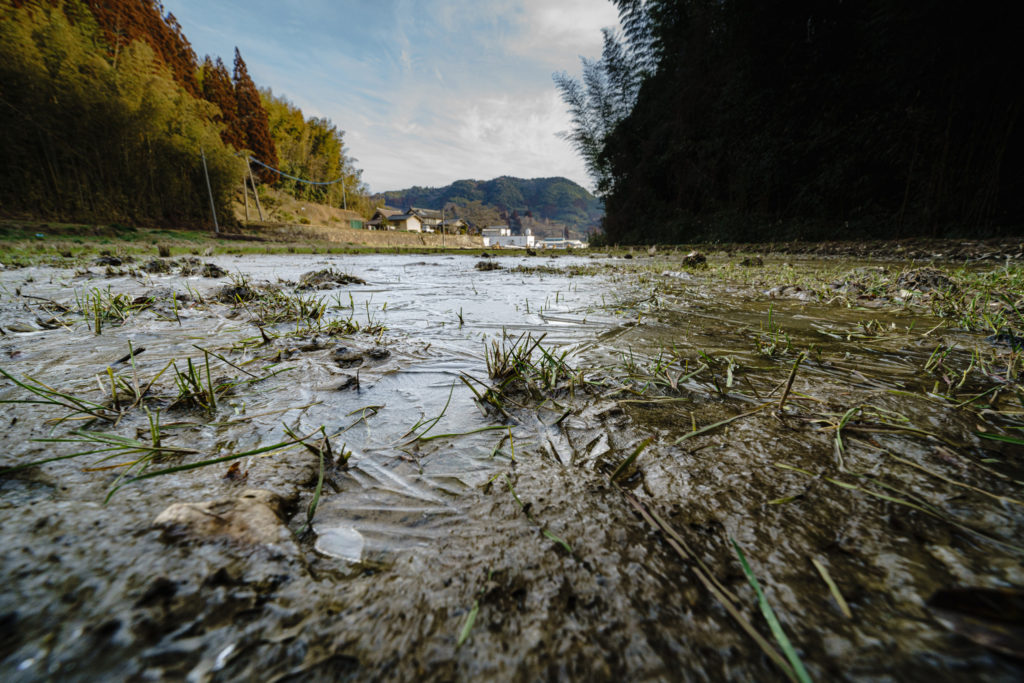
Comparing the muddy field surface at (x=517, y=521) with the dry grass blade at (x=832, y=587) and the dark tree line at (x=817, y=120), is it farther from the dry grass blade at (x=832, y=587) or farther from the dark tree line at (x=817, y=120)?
the dark tree line at (x=817, y=120)

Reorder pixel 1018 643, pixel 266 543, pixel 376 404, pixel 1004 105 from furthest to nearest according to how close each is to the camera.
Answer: pixel 1004 105, pixel 376 404, pixel 266 543, pixel 1018 643

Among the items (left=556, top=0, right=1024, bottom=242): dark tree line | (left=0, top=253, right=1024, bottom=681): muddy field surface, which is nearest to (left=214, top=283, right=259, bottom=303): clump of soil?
(left=0, top=253, right=1024, bottom=681): muddy field surface

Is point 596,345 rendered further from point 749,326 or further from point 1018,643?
point 1018,643

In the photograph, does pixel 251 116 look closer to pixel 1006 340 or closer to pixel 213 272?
pixel 213 272

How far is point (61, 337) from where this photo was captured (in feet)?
6.08

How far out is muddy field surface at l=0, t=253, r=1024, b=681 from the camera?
44cm

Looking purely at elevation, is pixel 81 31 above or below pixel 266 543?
above

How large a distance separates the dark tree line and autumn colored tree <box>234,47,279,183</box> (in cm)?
2866

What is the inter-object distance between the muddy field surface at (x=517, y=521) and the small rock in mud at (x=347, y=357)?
20mm

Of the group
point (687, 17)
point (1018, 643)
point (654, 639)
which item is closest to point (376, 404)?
point (654, 639)

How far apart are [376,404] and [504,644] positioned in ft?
2.98

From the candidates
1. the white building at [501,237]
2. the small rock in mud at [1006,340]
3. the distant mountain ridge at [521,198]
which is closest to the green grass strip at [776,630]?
the small rock in mud at [1006,340]

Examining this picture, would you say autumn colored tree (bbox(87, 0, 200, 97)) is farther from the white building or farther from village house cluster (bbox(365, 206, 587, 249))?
the white building

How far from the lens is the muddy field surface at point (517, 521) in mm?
439
